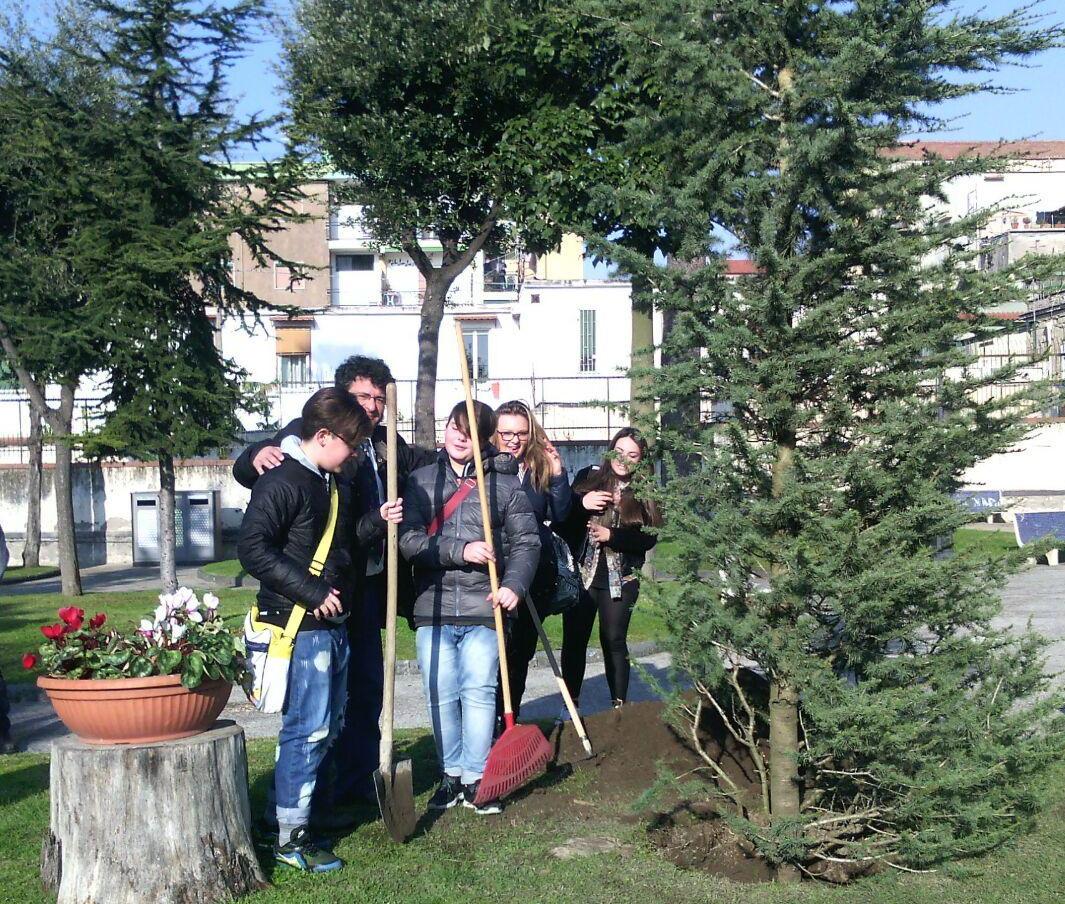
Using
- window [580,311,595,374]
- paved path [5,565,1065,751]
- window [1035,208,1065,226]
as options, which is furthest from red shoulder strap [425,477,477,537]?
window [1035,208,1065,226]

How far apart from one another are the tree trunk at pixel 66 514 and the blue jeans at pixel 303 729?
12.3 meters

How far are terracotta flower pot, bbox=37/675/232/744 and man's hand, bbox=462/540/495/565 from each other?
1.40 metres

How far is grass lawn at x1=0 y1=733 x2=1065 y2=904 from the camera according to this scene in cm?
459

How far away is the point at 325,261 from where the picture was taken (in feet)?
177

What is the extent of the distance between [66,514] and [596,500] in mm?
13593

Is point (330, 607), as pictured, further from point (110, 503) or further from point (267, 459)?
point (110, 503)

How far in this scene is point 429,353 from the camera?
1836 cm

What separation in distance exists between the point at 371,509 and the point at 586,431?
2395cm

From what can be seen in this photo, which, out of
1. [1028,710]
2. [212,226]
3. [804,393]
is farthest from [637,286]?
[212,226]

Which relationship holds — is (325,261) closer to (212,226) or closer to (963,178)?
(212,226)

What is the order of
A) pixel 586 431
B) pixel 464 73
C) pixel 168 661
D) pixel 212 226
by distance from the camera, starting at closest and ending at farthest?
1. pixel 168 661
2. pixel 212 226
3. pixel 464 73
4. pixel 586 431

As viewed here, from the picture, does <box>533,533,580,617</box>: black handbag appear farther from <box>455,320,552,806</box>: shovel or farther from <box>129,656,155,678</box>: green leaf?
<box>129,656,155,678</box>: green leaf

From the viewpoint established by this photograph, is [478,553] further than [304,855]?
Yes

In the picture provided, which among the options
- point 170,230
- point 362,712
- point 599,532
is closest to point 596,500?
point 599,532
